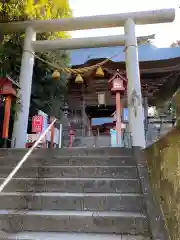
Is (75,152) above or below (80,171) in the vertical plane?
above

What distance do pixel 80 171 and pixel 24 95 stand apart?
13.2ft

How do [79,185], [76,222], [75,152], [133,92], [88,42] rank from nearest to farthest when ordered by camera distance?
[76,222]
[79,185]
[75,152]
[133,92]
[88,42]

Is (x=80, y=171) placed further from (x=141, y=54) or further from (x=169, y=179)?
(x=141, y=54)

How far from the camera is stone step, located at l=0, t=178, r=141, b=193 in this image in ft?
10.3

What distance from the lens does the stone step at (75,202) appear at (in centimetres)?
277

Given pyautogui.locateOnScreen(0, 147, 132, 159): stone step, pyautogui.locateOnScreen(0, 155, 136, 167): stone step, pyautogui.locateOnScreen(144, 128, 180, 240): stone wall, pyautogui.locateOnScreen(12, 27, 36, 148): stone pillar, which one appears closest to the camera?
pyautogui.locateOnScreen(144, 128, 180, 240): stone wall

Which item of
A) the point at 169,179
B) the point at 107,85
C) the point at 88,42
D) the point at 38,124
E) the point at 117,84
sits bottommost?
the point at 169,179

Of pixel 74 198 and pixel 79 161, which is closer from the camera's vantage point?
pixel 74 198

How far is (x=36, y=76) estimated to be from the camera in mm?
Result: 8828

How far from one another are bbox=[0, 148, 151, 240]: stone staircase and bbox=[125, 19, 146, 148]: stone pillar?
2104 mm

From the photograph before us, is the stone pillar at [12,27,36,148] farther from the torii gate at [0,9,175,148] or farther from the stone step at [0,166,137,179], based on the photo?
the stone step at [0,166,137,179]

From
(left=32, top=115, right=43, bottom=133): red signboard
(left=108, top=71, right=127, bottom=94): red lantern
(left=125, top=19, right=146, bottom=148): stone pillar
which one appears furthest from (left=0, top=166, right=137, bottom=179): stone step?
(left=108, top=71, right=127, bottom=94): red lantern

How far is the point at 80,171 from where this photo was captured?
362 centimetres

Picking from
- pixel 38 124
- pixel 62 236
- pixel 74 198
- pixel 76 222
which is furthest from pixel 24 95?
pixel 62 236
